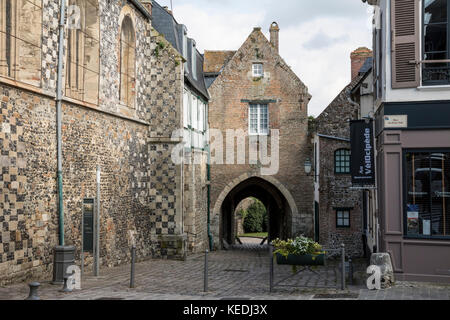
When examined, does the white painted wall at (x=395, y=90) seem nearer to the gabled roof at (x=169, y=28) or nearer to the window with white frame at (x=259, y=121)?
the gabled roof at (x=169, y=28)

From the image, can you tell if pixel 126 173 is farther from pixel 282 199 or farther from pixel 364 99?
pixel 282 199

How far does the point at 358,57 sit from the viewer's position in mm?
24375

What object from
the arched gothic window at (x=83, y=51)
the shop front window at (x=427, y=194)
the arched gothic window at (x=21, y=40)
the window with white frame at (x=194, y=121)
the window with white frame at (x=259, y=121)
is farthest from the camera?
the window with white frame at (x=259, y=121)

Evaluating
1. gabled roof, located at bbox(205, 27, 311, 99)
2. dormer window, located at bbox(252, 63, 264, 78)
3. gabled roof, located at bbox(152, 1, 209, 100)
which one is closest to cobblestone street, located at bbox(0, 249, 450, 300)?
gabled roof, located at bbox(152, 1, 209, 100)

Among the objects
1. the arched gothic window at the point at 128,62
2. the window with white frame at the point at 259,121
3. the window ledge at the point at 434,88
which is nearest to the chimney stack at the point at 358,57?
the window with white frame at the point at 259,121

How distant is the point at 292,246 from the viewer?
984 centimetres

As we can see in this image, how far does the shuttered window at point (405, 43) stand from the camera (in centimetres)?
1011

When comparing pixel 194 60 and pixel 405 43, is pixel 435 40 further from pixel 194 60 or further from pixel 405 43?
pixel 194 60

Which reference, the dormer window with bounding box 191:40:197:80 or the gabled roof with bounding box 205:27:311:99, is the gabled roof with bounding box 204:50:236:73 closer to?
the gabled roof with bounding box 205:27:311:99

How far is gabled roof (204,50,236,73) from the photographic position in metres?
25.5

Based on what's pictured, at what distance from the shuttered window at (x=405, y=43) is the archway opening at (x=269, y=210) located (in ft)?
46.8

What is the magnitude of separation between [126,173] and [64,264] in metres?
5.32

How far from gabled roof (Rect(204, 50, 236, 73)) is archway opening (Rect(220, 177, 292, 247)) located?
5705 mm

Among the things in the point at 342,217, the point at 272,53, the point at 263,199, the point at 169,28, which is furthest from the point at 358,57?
the point at 263,199
